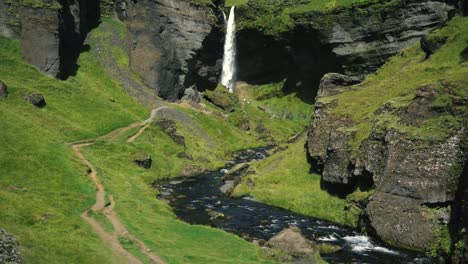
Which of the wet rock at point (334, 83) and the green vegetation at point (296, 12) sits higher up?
the green vegetation at point (296, 12)

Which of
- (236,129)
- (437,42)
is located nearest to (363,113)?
(437,42)

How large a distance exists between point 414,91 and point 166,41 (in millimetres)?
81921

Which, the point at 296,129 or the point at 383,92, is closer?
the point at 383,92

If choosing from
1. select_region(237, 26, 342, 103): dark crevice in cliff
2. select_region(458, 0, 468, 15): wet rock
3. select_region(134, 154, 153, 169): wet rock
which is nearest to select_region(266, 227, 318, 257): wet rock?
select_region(134, 154, 153, 169): wet rock

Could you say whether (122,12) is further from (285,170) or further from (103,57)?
(285,170)

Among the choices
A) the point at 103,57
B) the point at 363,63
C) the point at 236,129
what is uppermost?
the point at 363,63

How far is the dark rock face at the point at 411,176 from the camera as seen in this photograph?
1758 inches

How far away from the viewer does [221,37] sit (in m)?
152

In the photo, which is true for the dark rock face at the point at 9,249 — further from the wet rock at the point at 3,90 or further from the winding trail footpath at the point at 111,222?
the wet rock at the point at 3,90

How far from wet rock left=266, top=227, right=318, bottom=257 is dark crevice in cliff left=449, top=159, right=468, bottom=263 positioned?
1185cm

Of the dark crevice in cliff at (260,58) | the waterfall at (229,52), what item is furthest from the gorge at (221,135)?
the waterfall at (229,52)

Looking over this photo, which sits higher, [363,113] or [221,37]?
[221,37]

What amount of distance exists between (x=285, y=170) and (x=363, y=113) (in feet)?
48.2

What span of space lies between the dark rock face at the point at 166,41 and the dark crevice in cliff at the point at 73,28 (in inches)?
419
